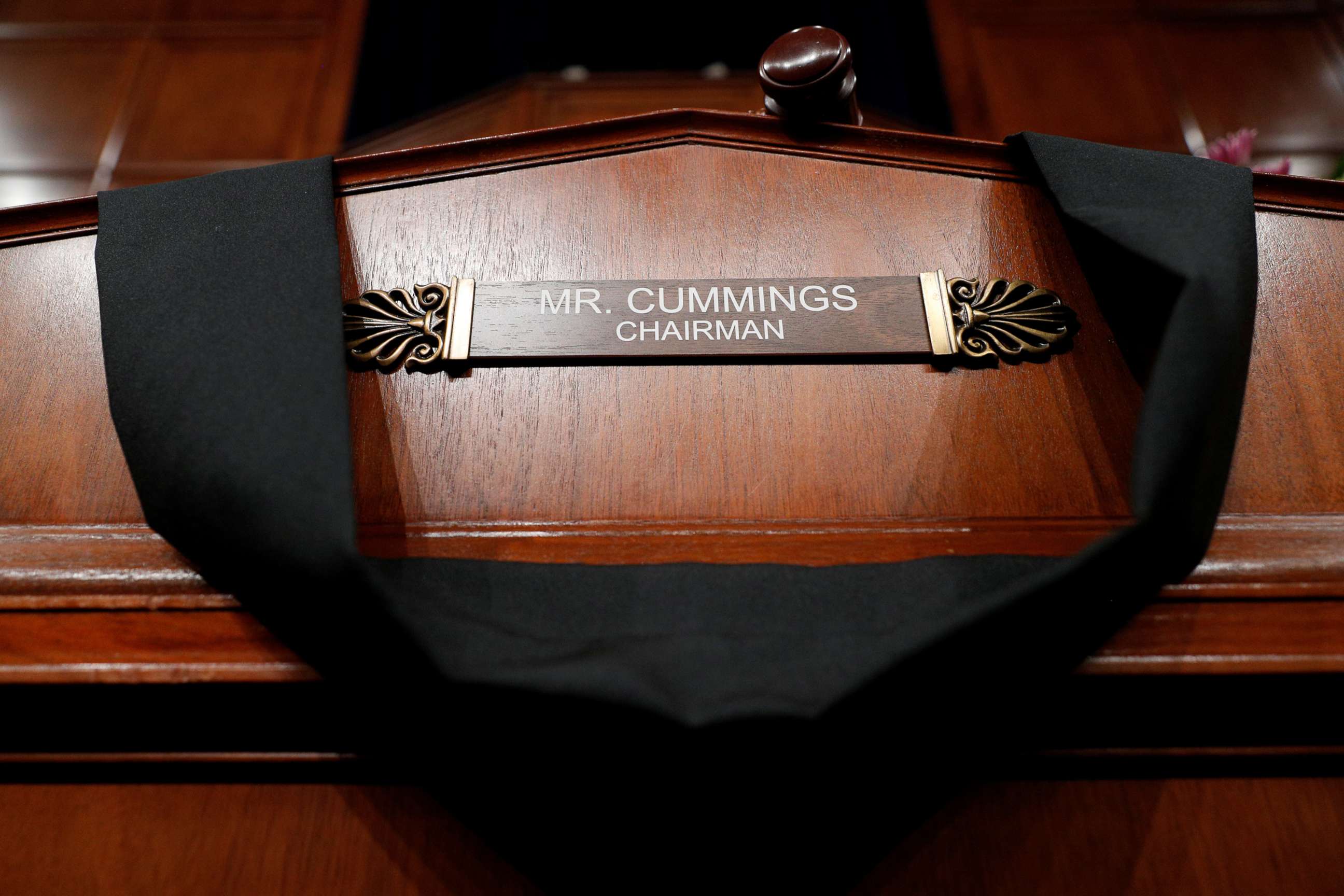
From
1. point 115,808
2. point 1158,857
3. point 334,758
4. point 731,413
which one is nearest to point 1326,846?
point 1158,857

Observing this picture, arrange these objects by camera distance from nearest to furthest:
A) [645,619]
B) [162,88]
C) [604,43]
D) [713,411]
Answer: [645,619]
[713,411]
[162,88]
[604,43]

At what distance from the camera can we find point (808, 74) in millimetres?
686

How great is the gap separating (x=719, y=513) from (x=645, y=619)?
0.36 ft

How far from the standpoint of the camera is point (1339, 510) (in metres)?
0.54

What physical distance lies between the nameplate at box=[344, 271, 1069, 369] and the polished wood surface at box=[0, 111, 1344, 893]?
0.02 metres

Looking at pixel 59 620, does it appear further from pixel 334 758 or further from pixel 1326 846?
pixel 1326 846

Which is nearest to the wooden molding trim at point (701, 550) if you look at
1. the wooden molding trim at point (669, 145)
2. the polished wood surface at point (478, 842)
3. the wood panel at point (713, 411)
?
the wood panel at point (713, 411)

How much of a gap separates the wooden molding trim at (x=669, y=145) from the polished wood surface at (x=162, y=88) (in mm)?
1809

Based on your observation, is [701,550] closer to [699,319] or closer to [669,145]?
[699,319]

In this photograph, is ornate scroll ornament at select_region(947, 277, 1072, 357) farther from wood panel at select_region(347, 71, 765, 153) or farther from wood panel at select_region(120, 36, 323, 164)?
wood panel at select_region(120, 36, 323, 164)

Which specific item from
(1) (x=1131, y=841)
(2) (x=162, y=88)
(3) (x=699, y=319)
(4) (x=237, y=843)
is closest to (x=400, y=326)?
(3) (x=699, y=319)

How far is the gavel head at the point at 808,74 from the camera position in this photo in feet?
2.25

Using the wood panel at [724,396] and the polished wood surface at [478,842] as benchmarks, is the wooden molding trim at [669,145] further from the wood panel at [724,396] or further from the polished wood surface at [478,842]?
the polished wood surface at [478,842]

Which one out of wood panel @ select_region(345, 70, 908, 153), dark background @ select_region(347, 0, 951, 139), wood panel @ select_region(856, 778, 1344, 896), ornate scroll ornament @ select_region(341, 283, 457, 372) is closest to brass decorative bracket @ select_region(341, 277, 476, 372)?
ornate scroll ornament @ select_region(341, 283, 457, 372)
